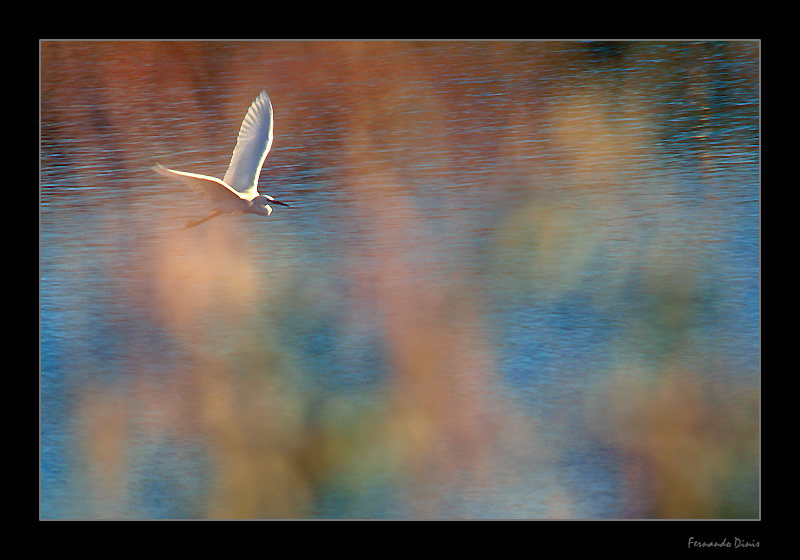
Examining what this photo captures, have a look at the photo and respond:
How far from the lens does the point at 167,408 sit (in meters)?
2.18

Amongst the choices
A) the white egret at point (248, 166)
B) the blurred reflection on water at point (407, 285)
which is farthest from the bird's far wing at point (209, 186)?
the blurred reflection on water at point (407, 285)

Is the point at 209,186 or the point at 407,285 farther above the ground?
the point at 209,186

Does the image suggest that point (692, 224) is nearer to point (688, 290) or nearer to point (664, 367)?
point (688, 290)

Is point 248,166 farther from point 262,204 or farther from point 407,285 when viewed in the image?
point 407,285

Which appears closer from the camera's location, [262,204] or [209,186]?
[209,186]

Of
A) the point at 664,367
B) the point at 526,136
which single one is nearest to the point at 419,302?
the point at 526,136

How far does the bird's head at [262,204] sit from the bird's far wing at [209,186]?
53 mm

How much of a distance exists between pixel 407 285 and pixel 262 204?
452mm

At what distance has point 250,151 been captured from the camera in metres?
2.14

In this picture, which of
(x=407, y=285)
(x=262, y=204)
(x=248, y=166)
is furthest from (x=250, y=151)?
(x=407, y=285)

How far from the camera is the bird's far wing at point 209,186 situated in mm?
2002

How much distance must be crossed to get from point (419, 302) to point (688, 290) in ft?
2.40

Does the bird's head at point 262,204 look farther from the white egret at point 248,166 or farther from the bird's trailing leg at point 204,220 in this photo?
the bird's trailing leg at point 204,220

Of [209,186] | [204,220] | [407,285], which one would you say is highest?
[209,186]
